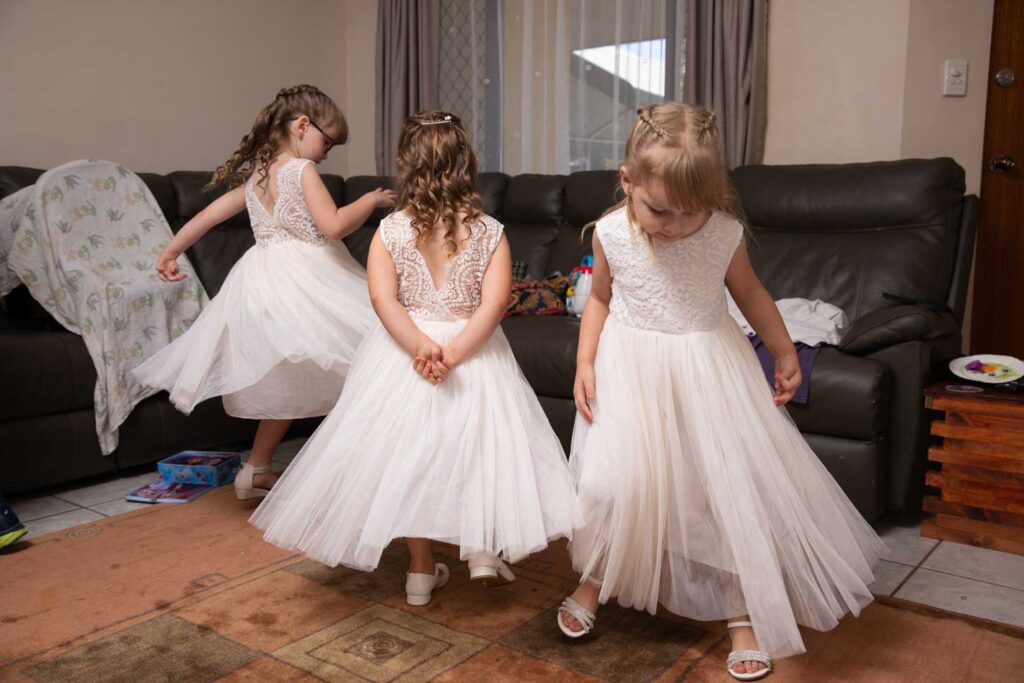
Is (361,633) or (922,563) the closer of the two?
(361,633)

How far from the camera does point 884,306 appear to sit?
2.79m

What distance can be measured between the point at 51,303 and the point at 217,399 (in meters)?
0.62

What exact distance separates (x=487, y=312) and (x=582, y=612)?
643mm

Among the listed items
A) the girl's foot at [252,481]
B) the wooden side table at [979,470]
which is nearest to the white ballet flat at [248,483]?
the girl's foot at [252,481]

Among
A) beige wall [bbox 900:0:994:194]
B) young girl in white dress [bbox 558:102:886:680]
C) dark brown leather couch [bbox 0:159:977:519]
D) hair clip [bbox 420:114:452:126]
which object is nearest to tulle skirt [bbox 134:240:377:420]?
dark brown leather couch [bbox 0:159:977:519]

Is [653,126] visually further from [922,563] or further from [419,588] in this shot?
[922,563]

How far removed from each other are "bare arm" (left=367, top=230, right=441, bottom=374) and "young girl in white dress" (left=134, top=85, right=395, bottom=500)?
1.68 ft

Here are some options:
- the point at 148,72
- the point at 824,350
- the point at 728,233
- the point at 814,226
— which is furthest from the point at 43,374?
the point at 814,226

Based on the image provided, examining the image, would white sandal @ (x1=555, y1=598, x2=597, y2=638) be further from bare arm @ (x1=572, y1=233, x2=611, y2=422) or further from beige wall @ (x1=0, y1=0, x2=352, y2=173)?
beige wall @ (x1=0, y1=0, x2=352, y2=173)

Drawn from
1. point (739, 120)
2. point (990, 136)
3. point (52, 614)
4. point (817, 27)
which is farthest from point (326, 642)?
point (990, 136)

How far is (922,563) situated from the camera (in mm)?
2230

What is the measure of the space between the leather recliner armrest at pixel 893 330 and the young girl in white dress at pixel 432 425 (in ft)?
3.40

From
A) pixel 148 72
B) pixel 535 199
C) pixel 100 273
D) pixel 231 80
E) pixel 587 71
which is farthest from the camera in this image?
pixel 231 80

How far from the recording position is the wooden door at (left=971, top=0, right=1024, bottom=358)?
350cm
